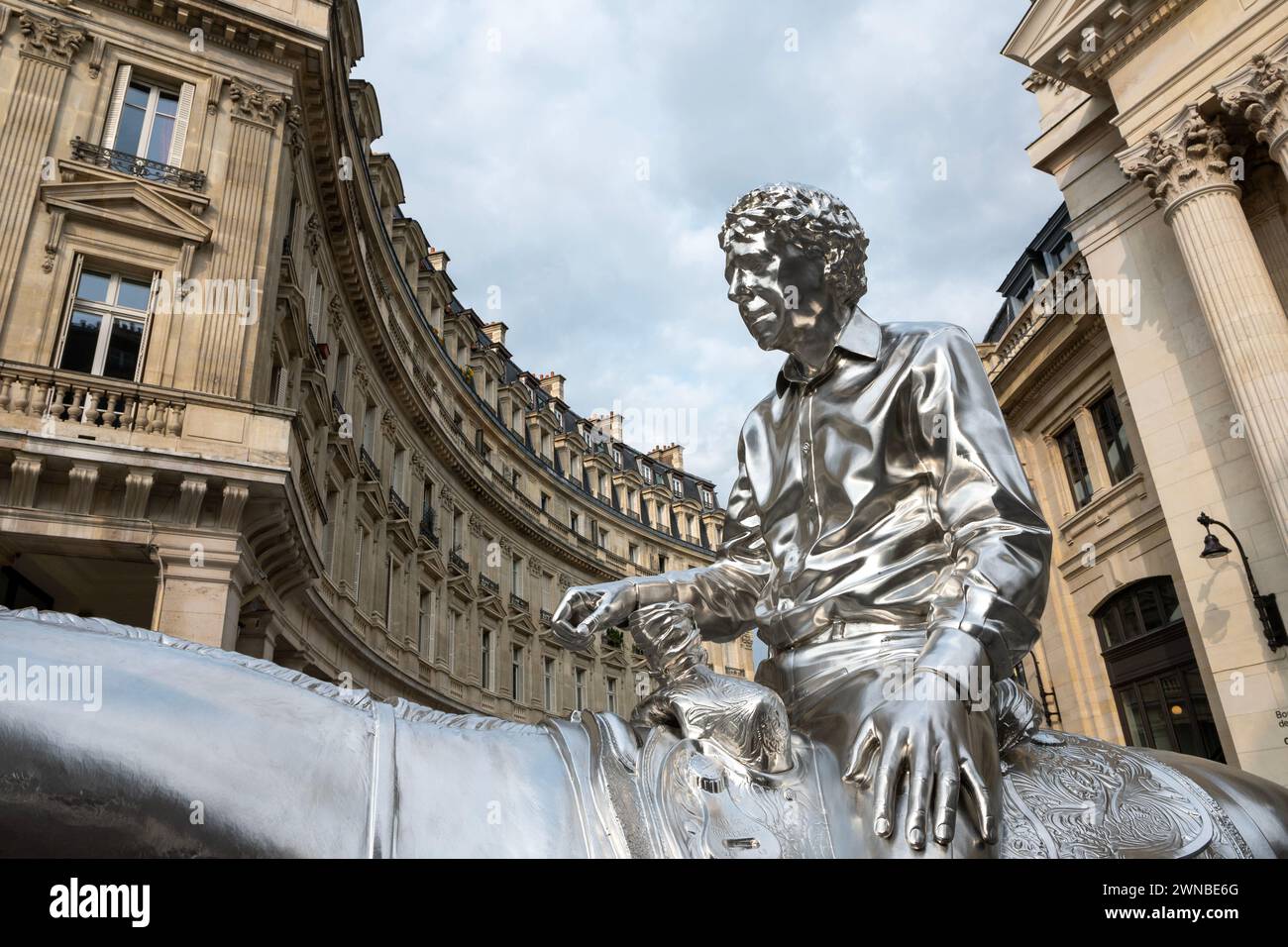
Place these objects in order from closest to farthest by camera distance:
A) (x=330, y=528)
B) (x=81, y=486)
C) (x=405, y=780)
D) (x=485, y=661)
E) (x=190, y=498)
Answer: (x=405, y=780) → (x=81, y=486) → (x=190, y=498) → (x=330, y=528) → (x=485, y=661)

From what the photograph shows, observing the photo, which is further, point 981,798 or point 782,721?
point 782,721

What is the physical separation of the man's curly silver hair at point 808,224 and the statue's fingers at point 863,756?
1123mm

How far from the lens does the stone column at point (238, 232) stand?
13617mm

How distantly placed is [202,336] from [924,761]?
48.6 ft

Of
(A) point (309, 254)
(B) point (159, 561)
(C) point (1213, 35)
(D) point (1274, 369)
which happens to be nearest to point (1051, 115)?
(C) point (1213, 35)

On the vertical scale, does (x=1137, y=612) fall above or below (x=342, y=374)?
below

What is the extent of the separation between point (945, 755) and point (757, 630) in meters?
0.85

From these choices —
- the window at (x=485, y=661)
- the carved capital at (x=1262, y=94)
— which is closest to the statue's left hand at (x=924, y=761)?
the carved capital at (x=1262, y=94)

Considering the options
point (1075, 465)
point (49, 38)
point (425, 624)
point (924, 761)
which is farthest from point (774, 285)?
point (425, 624)

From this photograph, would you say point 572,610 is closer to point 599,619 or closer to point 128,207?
point 599,619

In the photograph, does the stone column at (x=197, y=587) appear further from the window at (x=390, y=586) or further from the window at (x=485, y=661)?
the window at (x=485, y=661)

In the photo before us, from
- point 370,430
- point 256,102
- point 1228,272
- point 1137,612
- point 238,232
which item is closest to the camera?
point 1228,272

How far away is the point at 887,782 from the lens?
132cm

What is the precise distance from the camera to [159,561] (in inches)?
460
